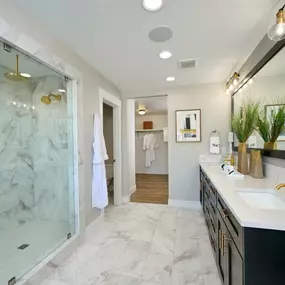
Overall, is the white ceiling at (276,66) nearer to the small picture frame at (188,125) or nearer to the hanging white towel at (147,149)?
the small picture frame at (188,125)

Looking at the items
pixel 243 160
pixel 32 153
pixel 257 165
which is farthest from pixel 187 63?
pixel 32 153

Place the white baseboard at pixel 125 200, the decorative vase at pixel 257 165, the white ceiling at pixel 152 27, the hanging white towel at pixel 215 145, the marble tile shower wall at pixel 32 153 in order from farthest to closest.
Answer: the white baseboard at pixel 125 200 < the hanging white towel at pixel 215 145 < the marble tile shower wall at pixel 32 153 < the decorative vase at pixel 257 165 < the white ceiling at pixel 152 27

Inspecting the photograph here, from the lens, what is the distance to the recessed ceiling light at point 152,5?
5.23 ft

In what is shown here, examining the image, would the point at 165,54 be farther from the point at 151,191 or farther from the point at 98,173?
the point at 151,191

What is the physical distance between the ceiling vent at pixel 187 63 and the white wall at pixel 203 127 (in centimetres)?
101

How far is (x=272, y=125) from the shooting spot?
6.47ft

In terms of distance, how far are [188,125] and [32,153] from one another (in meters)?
2.83

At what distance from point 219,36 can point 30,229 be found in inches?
136

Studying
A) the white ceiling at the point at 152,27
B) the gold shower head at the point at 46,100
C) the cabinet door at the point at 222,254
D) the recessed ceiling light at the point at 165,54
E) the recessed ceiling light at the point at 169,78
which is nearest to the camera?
the cabinet door at the point at 222,254

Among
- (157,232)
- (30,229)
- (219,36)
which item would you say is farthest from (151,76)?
(30,229)

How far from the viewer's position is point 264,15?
1.78m

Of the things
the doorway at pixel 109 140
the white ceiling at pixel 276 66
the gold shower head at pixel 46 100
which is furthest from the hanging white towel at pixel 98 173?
the white ceiling at pixel 276 66

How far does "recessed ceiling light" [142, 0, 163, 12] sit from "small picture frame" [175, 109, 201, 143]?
242 cm

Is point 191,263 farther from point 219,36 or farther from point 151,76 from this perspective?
point 151,76
